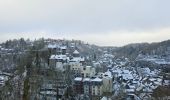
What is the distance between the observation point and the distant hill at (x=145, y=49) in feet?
409

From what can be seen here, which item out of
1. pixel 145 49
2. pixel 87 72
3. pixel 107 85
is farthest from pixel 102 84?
pixel 145 49

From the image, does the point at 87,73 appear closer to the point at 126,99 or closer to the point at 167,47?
the point at 126,99

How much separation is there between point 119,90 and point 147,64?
49.6 meters

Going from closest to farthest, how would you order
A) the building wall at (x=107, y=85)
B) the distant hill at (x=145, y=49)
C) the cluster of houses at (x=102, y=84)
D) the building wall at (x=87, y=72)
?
the cluster of houses at (x=102, y=84), the building wall at (x=107, y=85), the building wall at (x=87, y=72), the distant hill at (x=145, y=49)

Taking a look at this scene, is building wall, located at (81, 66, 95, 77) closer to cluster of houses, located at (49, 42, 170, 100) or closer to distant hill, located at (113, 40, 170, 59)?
cluster of houses, located at (49, 42, 170, 100)

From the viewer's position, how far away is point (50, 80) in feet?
122

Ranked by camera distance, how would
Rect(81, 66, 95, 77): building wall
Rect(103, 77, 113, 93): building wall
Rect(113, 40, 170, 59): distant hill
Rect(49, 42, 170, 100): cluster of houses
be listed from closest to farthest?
1. Rect(49, 42, 170, 100): cluster of houses
2. Rect(103, 77, 113, 93): building wall
3. Rect(81, 66, 95, 77): building wall
4. Rect(113, 40, 170, 59): distant hill

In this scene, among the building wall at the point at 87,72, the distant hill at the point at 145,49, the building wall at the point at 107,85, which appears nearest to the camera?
the building wall at the point at 107,85

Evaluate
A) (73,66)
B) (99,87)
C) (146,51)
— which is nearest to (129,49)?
(146,51)

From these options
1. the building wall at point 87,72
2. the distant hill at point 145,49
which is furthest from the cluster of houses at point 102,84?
the distant hill at point 145,49

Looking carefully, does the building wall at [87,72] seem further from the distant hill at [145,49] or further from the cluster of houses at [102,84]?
the distant hill at [145,49]

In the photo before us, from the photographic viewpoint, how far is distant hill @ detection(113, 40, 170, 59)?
409 feet

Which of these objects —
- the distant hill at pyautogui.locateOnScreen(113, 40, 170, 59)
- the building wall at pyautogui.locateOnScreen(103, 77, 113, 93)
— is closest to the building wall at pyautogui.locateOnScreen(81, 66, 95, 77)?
the building wall at pyautogui.locateOnScreen(103, 77, 113, 93)

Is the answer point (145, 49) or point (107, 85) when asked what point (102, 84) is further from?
point (145, 49)
